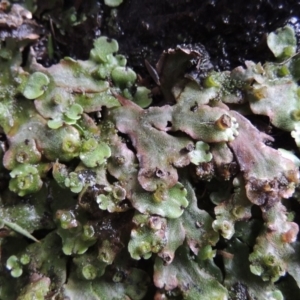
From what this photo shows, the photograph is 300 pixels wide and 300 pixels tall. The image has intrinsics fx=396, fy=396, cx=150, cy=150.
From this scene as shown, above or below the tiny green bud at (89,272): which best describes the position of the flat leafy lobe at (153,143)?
above

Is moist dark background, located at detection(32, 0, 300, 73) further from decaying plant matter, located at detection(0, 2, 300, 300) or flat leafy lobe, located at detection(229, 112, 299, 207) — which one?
flat leafy lobe, located at detection(229, 112, 299, 207)

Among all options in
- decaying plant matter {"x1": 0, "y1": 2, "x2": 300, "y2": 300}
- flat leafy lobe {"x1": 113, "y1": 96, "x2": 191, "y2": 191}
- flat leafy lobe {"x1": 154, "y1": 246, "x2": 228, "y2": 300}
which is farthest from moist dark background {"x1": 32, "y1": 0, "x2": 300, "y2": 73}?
flat leafy lobe {"x1": 154, "y1": 246, "x2": 228, "y2": 300}

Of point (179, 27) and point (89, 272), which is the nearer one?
point (89, 272)

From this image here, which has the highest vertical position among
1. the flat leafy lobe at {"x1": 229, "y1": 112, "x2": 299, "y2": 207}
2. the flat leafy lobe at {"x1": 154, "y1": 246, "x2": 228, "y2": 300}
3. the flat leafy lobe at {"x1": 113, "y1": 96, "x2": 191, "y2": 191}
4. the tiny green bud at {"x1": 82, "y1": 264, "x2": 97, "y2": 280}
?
the flat leafy lobe at {"x1": 229, "y1": 112, "x2": 299, "y2": 207}

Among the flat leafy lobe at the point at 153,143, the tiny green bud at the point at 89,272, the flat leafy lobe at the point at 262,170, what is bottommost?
the tiny green bud at the point at 89,272

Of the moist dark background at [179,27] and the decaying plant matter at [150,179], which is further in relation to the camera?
the moist dark background at [179,27]

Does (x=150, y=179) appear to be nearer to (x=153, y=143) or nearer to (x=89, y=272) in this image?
(x=153, y=143)

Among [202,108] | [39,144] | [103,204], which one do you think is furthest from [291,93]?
[39,144]

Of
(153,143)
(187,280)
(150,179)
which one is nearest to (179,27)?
(153,143)

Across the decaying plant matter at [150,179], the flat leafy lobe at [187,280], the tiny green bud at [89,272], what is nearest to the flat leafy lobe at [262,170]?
the decaying plant matter at [150,179]

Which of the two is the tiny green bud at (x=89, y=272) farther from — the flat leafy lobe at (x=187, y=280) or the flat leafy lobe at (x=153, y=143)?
the flat leafy lobe at (x=153, y=143)
